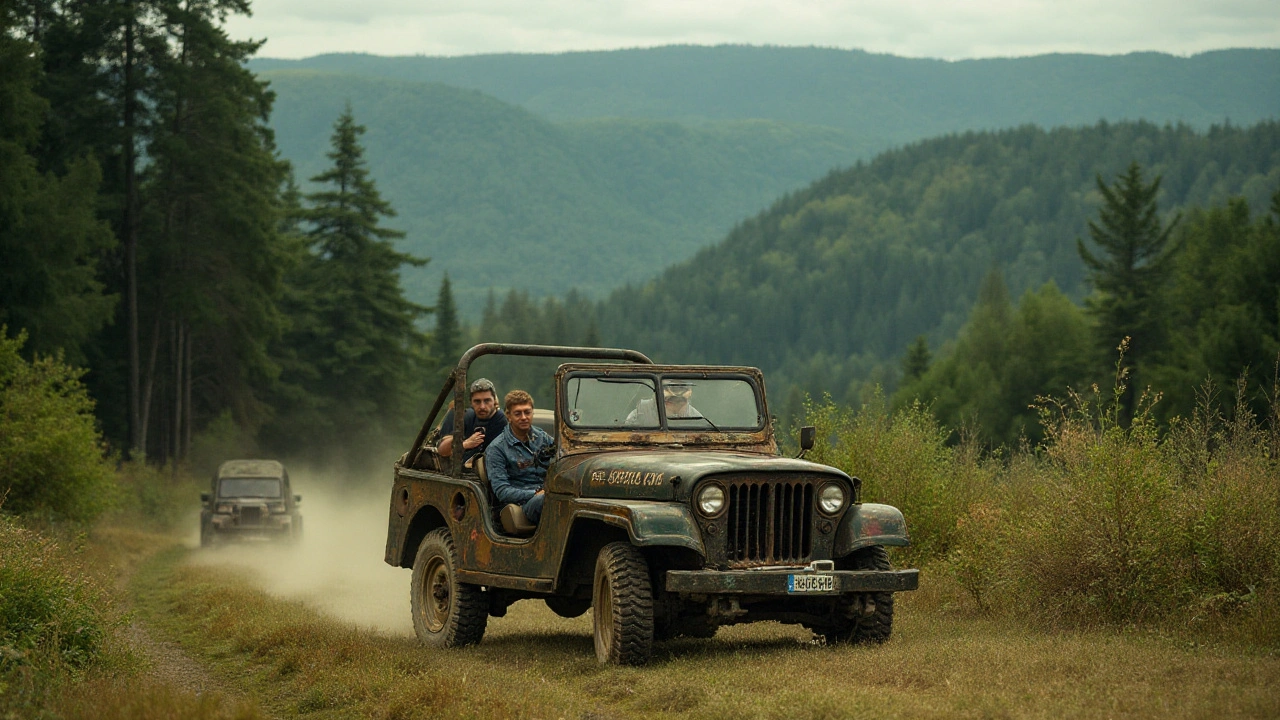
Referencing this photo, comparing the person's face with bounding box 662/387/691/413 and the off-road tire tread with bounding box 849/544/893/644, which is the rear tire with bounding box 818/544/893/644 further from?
the person's face with bounding box 662/387/691/413

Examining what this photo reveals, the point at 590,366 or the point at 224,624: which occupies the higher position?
the point at 590,366

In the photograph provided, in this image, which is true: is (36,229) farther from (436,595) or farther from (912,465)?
(436,595)

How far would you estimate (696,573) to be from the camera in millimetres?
Answer: 10375

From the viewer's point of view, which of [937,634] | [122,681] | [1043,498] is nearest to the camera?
[122,681]

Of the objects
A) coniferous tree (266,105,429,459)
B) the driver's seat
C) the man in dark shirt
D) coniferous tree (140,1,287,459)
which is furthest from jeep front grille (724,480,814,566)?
coniferous tree (266,105,429,459)

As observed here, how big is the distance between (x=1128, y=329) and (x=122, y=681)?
2694 inches

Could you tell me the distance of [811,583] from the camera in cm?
1062

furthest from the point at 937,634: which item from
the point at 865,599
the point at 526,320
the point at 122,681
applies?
the point at 526,320

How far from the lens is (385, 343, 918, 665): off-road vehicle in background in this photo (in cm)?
1068

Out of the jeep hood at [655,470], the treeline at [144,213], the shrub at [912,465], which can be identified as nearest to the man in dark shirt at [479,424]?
the jeep hood at [655,470]

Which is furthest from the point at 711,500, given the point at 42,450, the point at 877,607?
the point at 42,450

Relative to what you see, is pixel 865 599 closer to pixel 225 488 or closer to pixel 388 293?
pixel 225 488

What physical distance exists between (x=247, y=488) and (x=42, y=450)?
9059 millimetres

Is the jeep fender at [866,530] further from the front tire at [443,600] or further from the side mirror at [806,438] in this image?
the front tire at [443,600]
